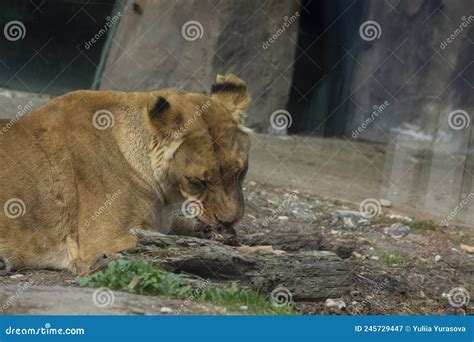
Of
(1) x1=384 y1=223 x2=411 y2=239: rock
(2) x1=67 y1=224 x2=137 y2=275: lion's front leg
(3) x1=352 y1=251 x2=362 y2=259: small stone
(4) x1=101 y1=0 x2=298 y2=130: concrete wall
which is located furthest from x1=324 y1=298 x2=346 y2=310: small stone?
(4) x1=101 y1=0 x2=298 y2=130: concrete wall

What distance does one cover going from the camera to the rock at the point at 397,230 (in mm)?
8445

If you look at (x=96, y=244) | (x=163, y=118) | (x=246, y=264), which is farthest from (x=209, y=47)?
(x=246, y=264)

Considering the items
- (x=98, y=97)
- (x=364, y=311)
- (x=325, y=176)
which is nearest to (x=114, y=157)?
(x=98, y=97)

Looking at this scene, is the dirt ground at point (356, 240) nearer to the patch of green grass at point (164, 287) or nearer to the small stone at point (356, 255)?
the small stone at point (356, 255)

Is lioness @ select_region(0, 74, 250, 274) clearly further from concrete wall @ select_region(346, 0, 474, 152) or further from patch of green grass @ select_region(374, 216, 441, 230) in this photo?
concrete wall @ select_region(346, 0, 474, 152)

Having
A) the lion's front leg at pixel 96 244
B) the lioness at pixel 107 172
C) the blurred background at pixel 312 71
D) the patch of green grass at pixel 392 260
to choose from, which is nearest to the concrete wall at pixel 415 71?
the blurred background at pixel 312 71

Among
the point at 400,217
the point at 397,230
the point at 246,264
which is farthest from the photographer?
the point at 400,217

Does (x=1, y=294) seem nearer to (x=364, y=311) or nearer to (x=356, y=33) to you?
(x=364, y=311)

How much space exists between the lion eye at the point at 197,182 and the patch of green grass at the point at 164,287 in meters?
0.76

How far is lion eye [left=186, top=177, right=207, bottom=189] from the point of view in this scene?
6285mm

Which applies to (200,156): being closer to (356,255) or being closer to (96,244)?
(96,244)

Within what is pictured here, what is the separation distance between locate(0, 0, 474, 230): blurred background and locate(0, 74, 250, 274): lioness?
204 cm

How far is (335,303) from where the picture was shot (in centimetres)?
611

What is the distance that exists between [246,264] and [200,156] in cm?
74
